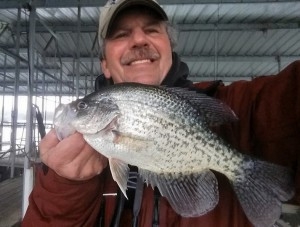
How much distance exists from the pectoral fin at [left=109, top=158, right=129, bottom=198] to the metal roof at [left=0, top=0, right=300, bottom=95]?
3417 mm

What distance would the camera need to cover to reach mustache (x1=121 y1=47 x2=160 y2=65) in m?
1.81

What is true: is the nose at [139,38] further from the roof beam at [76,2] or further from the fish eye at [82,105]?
the roof beam at [76,2]

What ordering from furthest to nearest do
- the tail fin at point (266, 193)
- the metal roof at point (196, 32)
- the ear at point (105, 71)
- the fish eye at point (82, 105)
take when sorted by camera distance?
the metal roof at point (196, 32), the ear at point (105, 71), the fish eye at point (82, 105), the tail fin at point (266, 193)

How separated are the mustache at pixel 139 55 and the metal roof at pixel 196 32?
2946mm

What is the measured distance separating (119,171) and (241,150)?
522 millimetres

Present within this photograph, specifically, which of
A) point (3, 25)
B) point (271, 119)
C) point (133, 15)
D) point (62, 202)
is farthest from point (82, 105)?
point (3, 25)

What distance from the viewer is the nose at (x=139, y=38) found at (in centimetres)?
182

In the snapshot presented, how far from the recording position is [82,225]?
1.59 metres

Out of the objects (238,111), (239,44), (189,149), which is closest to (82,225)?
(189,149)

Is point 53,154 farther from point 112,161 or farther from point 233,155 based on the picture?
point 233,155

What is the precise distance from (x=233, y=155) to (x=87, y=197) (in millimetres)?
690

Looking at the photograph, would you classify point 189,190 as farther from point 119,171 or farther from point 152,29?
point 152,29

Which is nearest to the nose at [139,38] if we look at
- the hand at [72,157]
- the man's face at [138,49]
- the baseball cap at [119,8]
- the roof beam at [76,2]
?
the man's face at [138,49]

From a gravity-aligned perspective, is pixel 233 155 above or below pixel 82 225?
above
